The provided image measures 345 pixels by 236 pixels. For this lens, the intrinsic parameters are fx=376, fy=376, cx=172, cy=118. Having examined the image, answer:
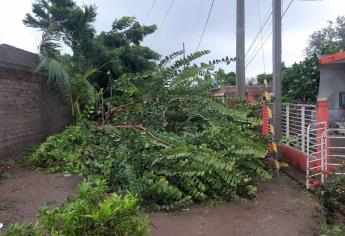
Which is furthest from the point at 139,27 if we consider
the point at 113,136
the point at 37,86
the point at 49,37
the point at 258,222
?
the point at 258,222

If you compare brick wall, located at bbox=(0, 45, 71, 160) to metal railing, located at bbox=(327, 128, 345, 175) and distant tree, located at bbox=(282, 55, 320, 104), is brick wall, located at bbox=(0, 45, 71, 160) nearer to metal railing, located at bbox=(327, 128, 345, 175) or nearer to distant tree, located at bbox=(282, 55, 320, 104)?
metal railing, located at bbox=(327, 128, 345, 175)

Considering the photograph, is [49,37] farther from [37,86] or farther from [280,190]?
[280,190]

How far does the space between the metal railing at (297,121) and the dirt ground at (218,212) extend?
1183 mm

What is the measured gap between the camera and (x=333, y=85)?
1170 centimetres

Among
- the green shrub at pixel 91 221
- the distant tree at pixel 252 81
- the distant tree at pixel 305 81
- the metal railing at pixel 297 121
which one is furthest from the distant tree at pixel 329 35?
the green shrub at pixel 91 221

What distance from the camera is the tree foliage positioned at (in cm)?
516

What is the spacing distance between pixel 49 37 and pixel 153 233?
7.40m

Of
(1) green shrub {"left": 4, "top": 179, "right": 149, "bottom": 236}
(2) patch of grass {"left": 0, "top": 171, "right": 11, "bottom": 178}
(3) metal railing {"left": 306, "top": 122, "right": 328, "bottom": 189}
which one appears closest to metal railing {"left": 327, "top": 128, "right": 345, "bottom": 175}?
(3) metal railing {"left": 306, "top": 122, "right": 328, "bottom": 189}

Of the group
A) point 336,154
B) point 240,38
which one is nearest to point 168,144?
point 336,154

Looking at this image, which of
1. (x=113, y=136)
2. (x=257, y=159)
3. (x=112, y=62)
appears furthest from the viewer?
(x=112, y=62)

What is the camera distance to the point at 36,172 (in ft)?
23.0

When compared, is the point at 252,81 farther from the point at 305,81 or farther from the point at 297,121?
the point at 297,121

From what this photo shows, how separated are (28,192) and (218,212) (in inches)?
111

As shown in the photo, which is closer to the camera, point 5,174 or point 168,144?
point 168,144
